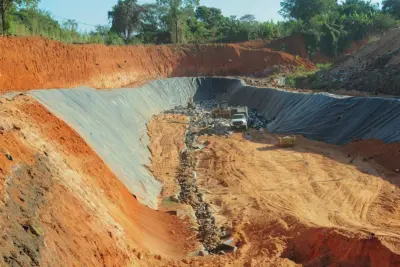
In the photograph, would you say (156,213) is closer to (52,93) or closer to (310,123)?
(52,93)

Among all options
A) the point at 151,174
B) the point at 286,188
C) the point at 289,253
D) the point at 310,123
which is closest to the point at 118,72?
the point at 310,123

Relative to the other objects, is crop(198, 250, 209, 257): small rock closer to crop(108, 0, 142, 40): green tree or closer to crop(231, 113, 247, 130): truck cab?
crop(231, 113, 247, 130): truck cab

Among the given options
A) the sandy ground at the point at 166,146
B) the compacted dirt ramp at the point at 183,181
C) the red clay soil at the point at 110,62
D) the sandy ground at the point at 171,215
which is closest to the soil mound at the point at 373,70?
the compacted dirt ramp at the point at 183,181

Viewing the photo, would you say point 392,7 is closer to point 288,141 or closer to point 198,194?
point 288,141

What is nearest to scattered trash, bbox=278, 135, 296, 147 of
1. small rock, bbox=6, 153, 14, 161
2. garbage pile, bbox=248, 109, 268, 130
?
garbage pile, bbox=248, 109, 268, 130

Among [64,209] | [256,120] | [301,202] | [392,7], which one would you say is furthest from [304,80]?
[64,209]

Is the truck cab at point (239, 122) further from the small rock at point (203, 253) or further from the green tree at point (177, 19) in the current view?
the green tree at point (177, 19)
